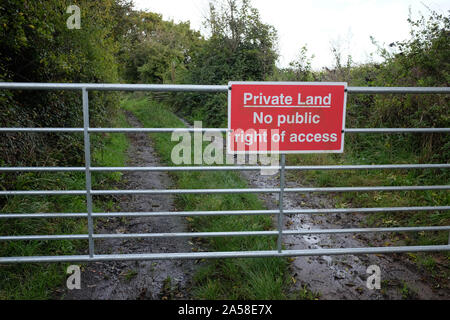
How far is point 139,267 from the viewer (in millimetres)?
3424

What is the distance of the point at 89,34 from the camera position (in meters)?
6.74

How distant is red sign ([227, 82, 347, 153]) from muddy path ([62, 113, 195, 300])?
1.37m

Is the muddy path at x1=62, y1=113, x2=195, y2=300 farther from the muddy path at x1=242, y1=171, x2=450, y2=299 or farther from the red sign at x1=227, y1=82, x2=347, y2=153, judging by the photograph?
the red sign at x1=227, y1=82, x2=347, y2=153

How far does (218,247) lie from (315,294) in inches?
45.0

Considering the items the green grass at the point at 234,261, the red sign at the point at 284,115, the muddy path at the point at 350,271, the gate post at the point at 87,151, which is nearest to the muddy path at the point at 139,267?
the green grass at the point at 234,261

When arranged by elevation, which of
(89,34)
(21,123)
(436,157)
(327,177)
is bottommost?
(327,177)

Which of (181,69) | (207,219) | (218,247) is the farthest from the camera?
(181,69)

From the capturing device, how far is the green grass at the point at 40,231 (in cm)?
298

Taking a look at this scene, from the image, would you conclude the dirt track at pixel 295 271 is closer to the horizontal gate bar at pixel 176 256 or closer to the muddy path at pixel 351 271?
the muddy path at pixel 351 271

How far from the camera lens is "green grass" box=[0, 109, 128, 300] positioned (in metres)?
2.98

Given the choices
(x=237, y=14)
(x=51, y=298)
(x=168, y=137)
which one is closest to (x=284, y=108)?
(x=51, y=298)

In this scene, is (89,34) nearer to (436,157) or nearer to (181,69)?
(436,157)
